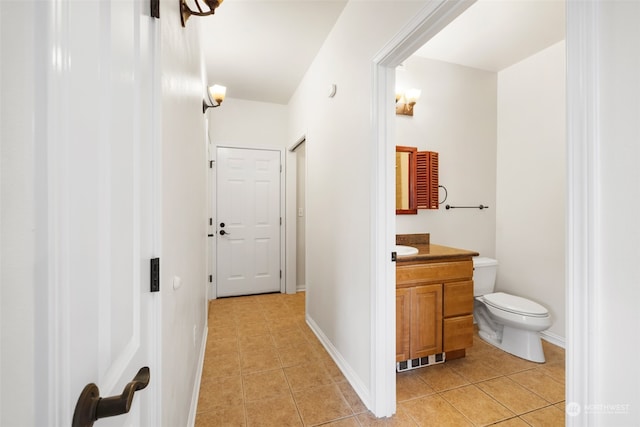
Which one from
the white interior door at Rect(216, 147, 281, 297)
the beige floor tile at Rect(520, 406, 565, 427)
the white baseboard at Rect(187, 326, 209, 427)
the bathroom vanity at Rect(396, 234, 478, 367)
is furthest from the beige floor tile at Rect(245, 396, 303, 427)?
the white interior door at Rect(216, 147, 281, 297)

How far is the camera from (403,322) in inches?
78.6

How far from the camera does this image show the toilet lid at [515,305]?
2207 millimetres

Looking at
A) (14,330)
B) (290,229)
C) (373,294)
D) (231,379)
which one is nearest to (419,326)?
(373,294)

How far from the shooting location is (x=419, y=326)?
2.04 metres

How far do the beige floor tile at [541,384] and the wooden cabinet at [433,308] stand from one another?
0.37 meters

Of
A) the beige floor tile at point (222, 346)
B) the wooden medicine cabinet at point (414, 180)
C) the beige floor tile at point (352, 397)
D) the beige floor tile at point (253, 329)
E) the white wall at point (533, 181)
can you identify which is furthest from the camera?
the beige floor tile at point (253, 329)

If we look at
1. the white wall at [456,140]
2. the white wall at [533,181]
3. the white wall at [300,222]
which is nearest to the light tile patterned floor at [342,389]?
the white wall at [533,181]

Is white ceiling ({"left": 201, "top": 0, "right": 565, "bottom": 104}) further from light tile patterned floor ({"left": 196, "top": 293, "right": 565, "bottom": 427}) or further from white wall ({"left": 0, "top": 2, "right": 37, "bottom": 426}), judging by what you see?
light tile patterned floor ({"left": 196, "top": 293, "right": 565, "bottom": 427})

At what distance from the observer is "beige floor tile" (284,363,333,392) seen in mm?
1929

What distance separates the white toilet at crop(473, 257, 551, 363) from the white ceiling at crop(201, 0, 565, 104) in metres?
1.97

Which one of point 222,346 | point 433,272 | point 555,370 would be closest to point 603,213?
point 433,272

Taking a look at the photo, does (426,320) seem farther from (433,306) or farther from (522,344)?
(522,344)

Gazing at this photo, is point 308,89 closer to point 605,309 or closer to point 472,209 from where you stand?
point 472,209

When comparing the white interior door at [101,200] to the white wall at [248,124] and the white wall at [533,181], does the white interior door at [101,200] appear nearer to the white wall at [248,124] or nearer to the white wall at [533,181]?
the white wall at [533,181]
